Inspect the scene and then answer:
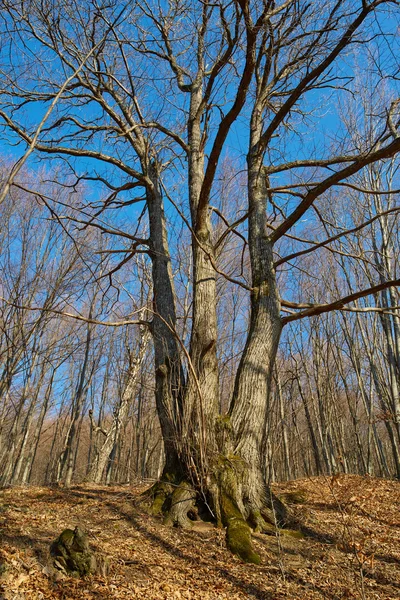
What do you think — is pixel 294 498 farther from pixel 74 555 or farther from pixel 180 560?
pixel 74 555

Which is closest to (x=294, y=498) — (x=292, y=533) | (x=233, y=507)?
(x=292, y=533)

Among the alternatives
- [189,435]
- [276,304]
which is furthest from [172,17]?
[189,435]

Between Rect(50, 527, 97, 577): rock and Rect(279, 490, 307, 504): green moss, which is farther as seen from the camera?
Rect(279, 490, 307, 504): green moss

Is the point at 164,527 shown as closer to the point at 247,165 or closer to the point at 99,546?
the point at 99,546

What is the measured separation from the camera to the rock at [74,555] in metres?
2.54

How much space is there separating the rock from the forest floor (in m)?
0.06

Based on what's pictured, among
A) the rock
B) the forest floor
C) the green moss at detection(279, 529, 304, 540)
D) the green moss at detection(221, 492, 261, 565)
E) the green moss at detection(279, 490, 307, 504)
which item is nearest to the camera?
the forest floor

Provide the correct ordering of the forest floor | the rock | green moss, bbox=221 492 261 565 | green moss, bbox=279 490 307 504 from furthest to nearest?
green moss, bbox=279 490 307 504, green moss, bbox=221 492 261 565, the rock, the forest floor

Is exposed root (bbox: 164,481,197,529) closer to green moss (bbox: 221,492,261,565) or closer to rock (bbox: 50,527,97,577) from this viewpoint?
green moss (bbox: 221,492,261,565)

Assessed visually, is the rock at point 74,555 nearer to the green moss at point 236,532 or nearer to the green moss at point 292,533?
the green moss at point 236,532

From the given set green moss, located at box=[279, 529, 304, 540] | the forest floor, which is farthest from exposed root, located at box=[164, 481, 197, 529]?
green moss, located at box=[279, 529, 304, 540]

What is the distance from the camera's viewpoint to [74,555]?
2568 mm

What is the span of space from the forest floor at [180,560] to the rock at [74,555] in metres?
0.06

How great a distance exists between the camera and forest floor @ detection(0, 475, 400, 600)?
2424 mm
